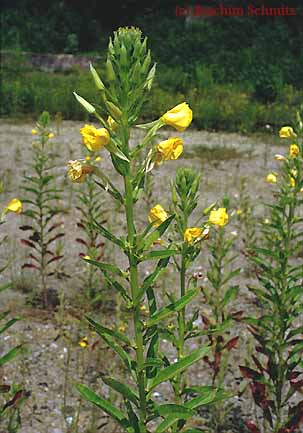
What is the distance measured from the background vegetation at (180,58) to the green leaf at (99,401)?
4.49 metres

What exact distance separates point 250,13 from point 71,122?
6.14m

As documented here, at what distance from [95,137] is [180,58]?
9.38 m

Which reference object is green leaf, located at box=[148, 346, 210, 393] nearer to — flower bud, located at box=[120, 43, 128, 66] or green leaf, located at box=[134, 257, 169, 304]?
green leaf, located at box=[134, 257, 169, 304]

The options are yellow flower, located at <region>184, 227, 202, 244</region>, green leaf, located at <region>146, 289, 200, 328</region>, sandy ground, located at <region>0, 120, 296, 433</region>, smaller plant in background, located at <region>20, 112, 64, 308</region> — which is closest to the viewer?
green leaf, located at <region>146, 289, 200, 328</region>

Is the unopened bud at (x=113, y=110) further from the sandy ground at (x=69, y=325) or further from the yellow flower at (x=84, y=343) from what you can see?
the yellow flower at (x=84, y=343)

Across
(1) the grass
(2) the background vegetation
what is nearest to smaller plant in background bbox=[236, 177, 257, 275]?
(1) the grass

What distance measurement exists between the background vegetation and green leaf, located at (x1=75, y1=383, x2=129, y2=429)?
14.7 ft

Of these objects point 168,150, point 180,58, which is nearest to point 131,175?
point 168,150

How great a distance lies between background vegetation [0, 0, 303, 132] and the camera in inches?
289

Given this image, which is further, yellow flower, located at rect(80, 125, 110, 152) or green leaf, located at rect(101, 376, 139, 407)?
green leaf, located at rect(101, 376, 139, 407)

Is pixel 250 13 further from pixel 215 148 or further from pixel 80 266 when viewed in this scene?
pixel 80 266

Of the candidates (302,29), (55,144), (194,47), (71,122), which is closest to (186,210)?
(55,144)

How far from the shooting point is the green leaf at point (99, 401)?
1.22 m

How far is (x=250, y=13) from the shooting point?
1184cm
